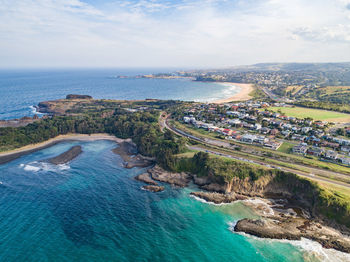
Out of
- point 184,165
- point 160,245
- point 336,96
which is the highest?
point 336,96

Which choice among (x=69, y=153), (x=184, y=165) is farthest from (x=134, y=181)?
(x=69, y=153)

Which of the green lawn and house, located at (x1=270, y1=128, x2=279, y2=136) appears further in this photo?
house, located at (x1=270, y1=128, x2=279, y2=136)

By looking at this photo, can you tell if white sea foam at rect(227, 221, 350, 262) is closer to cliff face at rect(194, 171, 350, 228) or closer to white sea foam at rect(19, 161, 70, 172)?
cliff face at rect(194, 171, 350, 228)

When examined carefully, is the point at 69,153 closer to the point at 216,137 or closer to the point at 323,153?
the point at 216,137

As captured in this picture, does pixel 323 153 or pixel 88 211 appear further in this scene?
pixel 323 153

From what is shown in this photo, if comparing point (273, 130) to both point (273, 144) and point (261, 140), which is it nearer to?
point (261, 140)

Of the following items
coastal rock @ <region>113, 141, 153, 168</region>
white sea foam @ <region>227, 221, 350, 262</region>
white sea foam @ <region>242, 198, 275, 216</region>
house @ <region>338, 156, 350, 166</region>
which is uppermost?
A: house @ <region>338, 156, 350, 166</region>

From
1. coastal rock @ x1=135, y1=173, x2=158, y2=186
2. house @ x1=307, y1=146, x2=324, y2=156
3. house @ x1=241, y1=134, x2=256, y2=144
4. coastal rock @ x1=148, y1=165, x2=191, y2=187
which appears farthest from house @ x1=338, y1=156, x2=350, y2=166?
coastal rock @ x1=135, y1=173, x2=158, y2=186
